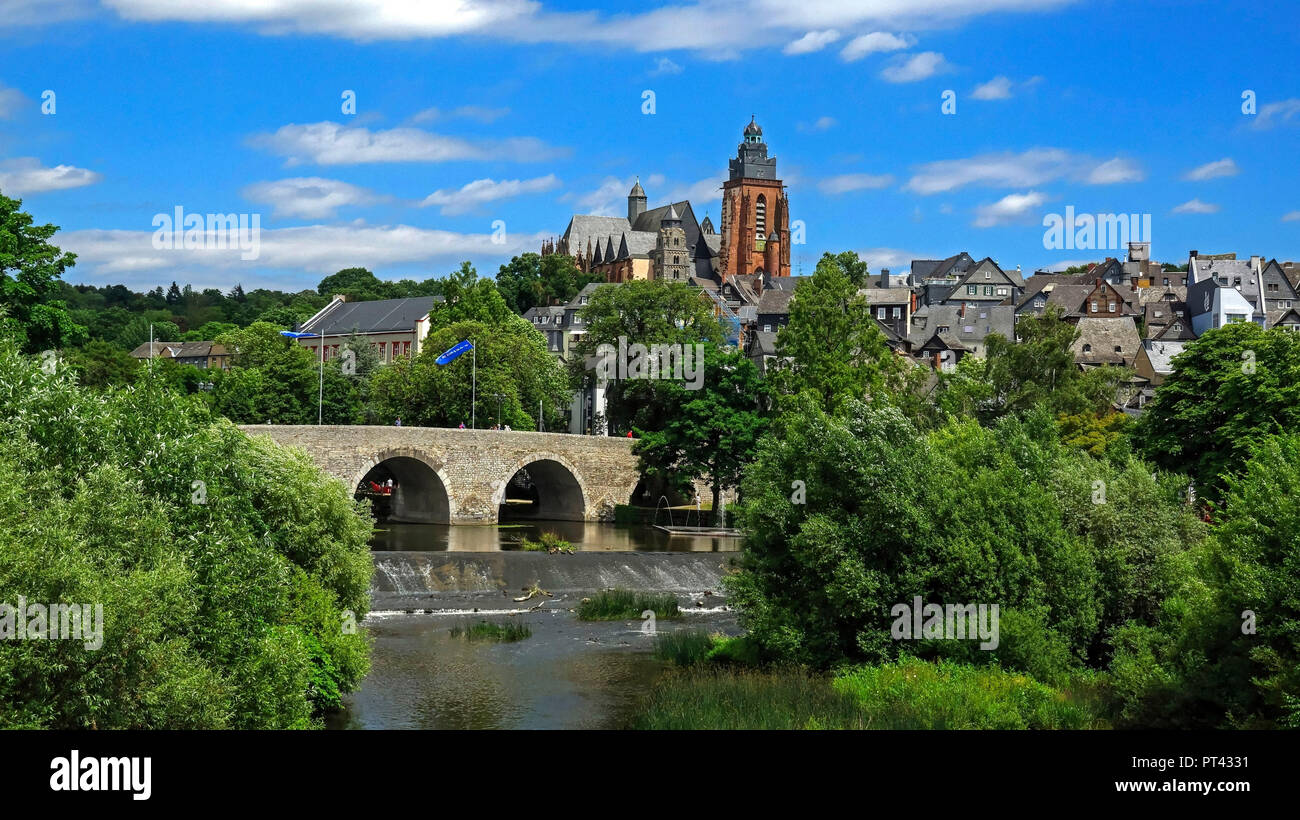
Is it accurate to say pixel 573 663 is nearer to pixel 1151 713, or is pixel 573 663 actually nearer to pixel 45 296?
pixel 1151 713

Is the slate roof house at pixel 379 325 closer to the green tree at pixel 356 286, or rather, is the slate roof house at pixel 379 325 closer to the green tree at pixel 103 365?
the green tree at pixel 356 286

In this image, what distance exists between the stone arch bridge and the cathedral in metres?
78.7

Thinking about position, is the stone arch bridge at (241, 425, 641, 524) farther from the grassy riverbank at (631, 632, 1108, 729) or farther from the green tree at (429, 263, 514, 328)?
the grassy riverbank at (631, 632, 1108, 729)

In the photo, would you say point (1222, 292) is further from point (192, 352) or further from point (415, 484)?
point (192, 352)

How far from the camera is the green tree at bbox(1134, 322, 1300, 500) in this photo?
39125 millimetres

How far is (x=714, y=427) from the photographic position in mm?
62250

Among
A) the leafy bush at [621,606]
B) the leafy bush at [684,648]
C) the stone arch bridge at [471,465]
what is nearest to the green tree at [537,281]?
the stone arch bridge at [471,465]

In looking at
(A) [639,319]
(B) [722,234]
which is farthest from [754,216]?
(A) [639,319]

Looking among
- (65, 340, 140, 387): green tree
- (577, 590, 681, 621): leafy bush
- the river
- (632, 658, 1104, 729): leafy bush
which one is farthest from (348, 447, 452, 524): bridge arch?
(632, 658, 1104, 729): leafy bush

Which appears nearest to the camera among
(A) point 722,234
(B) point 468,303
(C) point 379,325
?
(B) point 468,303

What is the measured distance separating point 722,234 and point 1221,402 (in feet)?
398

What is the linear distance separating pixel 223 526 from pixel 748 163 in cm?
14586

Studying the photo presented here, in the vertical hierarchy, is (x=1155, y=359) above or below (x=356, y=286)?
below
